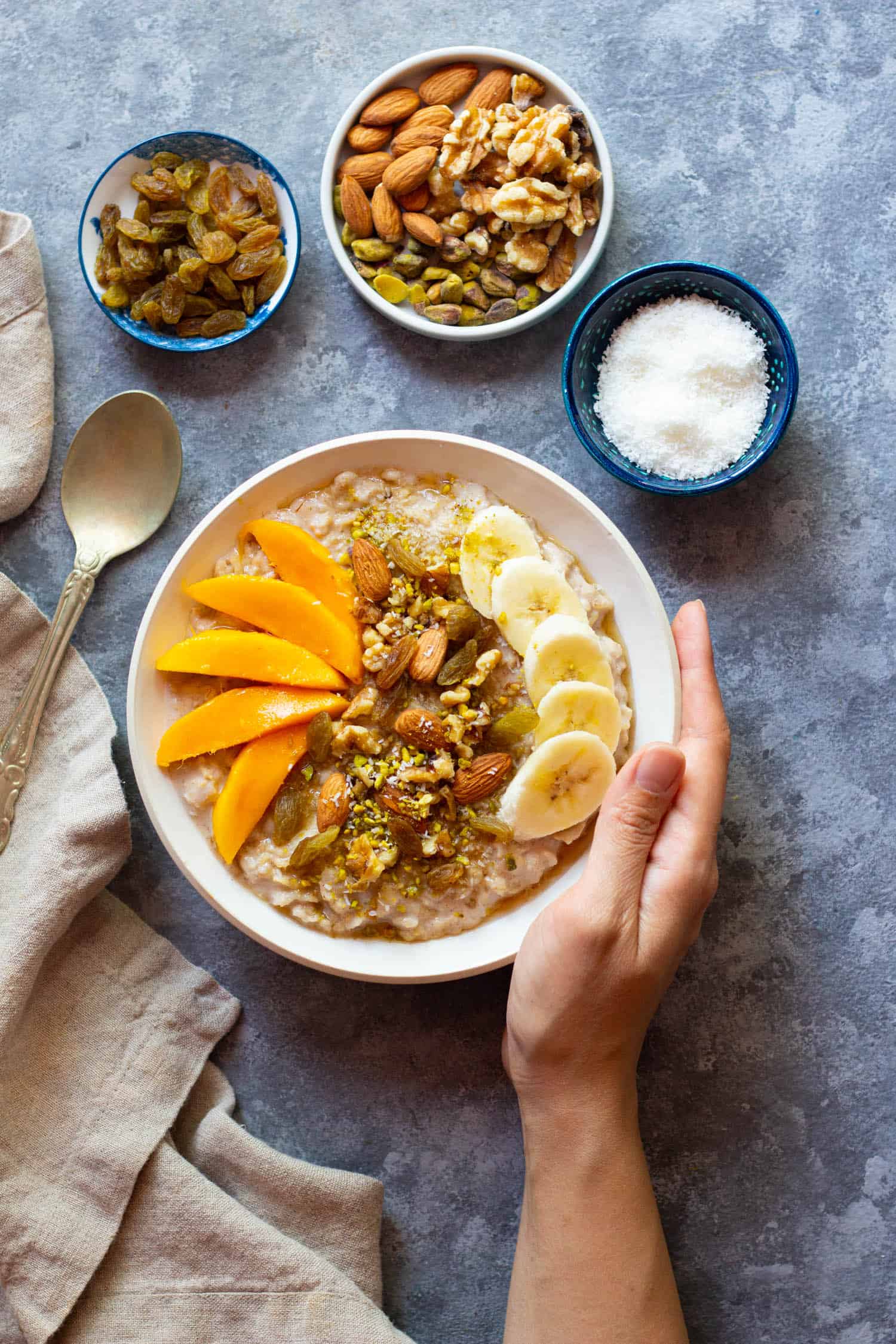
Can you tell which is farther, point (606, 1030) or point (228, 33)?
point (228, 33)

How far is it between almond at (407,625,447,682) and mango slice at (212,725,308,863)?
226mm

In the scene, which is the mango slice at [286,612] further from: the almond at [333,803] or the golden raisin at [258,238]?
the golden raisin at [258,238]

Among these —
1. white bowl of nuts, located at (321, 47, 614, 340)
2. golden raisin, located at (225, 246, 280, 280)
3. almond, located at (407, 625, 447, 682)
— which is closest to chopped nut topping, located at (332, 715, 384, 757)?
almond, located at (407, 625, 447, 682)

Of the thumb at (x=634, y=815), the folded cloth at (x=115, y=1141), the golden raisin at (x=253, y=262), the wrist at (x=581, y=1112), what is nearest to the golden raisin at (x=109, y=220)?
the golden raisin at (x=253, y=262)

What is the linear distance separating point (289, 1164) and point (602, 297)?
1.68 m

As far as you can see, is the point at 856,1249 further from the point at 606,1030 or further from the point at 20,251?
the point at 20,251

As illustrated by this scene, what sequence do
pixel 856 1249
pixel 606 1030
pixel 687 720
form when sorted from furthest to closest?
pixel 856 1249, pixel 687 720, pixel 606 1030

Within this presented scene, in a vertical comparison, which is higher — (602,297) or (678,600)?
(602,297)

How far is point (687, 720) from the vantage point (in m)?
1.77

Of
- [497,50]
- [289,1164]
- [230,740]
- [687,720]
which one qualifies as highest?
[497,50]

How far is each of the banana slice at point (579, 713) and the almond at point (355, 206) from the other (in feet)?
3.13

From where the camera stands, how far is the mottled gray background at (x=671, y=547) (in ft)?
6.23

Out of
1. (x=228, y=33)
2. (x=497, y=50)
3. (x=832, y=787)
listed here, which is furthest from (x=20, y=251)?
(x=832, y=787)

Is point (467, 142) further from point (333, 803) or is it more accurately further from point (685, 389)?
point (333, 803)
